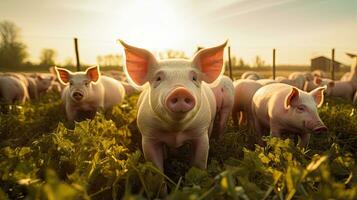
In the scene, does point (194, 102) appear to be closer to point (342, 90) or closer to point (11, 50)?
point (342, 90)

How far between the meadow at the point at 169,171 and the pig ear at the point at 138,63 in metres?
0.75

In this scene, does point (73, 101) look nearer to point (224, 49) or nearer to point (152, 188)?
point (224, 49)

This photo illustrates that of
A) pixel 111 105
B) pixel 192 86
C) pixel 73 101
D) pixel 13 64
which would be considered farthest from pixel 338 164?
pixel 13 64

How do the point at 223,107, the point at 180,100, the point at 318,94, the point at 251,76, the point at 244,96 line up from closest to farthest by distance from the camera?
the point at 180,100
the point at 318,94
the point at 223,107
the point at 244,96
the point at 251,76

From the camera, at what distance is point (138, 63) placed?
3551 mm

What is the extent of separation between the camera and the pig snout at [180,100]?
2.69 m

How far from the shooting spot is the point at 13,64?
4653cm

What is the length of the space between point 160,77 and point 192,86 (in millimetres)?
348

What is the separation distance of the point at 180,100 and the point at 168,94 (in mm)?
123

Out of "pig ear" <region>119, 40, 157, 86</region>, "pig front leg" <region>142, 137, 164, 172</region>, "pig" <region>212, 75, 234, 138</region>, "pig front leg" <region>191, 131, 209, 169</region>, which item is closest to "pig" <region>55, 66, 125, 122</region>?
"pig" <region>212, 75, 234, 138</region>

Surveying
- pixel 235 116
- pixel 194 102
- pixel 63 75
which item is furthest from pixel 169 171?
pixel 63 75

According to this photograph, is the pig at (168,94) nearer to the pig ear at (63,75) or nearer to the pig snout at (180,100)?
the pig snout at (180,100)

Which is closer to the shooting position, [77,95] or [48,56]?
[77,95]

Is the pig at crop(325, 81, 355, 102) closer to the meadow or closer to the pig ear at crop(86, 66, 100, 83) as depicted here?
the meadow
